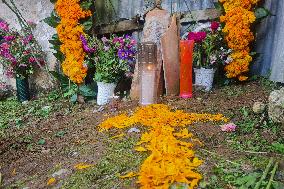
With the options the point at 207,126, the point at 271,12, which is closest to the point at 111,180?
the point at 207,126

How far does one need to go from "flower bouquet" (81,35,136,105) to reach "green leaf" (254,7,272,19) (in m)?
2.08

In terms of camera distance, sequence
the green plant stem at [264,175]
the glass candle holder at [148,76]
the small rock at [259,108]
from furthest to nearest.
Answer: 1. the glass candle holder at [148,76]
2. the small rock at [259,108]
3. the green plant stem at [264,175]

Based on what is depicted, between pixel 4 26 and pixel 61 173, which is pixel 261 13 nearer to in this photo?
pixel 61 173

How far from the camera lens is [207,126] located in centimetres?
423

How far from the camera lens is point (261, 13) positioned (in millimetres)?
5855

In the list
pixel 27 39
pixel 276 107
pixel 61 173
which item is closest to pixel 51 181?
pixel 61 173

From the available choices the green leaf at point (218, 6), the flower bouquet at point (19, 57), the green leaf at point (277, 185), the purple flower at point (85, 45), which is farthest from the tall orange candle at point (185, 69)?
the green leaf at point (277, 185)

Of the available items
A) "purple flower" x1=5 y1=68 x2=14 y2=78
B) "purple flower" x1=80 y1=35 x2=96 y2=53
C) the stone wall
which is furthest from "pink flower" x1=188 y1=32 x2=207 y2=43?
"purple flower" x1=5 y1=68 x2=14 y2=78

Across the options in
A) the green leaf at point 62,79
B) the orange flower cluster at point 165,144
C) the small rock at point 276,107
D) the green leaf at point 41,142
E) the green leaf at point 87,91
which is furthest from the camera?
the green leaf at point 62,79

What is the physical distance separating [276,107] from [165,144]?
145cm

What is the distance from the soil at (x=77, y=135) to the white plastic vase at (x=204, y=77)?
0.52 ft

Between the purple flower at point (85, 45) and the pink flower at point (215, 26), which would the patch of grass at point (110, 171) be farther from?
the pink flower at point (215, 26)

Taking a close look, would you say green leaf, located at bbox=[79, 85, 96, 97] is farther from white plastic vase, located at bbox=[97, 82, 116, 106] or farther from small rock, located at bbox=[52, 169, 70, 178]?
small rock, located at bbox=[52, 169, 70, 178]

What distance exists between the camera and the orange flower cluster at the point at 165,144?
9.85ft
